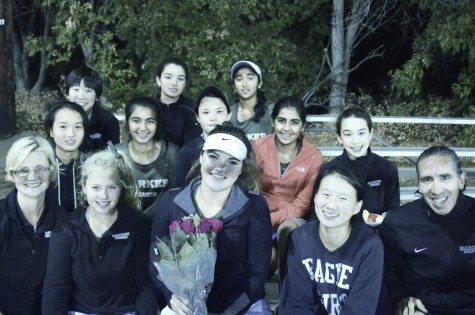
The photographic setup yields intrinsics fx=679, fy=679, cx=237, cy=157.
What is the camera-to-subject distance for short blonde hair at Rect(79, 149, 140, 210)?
3725 mm

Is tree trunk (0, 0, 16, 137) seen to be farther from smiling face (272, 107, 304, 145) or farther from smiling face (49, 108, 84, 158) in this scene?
smiling face (272, 107, 304, 145)

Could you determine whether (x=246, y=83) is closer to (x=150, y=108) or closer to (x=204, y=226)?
(x=150, y=108)

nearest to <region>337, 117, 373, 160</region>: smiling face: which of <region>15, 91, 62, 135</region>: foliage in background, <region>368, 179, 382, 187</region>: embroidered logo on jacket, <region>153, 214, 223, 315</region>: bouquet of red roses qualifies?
<region>368, 179, 382, 187</region>: embroidered logo on jacket

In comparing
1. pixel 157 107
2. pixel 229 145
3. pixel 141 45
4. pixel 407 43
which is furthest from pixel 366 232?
pixel 407 43

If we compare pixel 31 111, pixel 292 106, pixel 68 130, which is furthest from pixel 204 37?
pixel 68 130

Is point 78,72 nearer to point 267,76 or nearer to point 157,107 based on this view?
point 157,107

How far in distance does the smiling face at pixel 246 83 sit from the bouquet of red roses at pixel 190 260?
230 cm

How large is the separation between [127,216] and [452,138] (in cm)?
946

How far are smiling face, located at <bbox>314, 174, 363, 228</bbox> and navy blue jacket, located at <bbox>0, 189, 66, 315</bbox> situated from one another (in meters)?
1.52

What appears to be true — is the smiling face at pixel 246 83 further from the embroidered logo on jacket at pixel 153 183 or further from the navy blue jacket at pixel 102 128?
the embroidered logo on jacket at pixel 153 183

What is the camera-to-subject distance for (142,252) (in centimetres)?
376

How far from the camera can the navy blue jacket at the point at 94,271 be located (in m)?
3.62

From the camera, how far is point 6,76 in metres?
9.78

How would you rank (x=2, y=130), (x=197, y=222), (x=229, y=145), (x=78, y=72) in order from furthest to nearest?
(x=2, y=130), (x=78, y=72), (x=229, y=145), (x=197, y=222)
